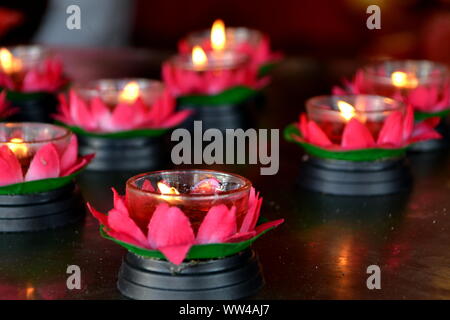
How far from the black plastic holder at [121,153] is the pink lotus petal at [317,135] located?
331 mm

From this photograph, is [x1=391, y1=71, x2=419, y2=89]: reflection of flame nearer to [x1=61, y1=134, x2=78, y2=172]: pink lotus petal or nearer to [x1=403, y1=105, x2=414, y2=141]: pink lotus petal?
[x1=403, y1=105, x2=414, y2=141]: pink lotus petal

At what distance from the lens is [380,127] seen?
1.54m

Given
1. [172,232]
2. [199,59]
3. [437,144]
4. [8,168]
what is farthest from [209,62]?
[172,232]

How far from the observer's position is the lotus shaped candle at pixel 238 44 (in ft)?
7.86

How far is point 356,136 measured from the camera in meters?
1.50

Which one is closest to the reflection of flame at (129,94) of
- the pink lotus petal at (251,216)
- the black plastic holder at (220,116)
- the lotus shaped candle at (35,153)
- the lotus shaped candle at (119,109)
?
the lotus shaped candle at (119,109)

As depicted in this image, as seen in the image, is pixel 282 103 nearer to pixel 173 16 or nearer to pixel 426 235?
pixel 426 235

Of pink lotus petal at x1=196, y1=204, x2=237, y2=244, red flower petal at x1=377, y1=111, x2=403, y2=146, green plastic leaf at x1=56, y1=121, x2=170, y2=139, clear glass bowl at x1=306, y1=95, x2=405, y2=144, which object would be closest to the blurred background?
green plastic leaf at x1=56, y1=121, x2=170, y2=139

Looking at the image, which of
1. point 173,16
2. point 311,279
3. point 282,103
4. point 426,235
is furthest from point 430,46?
point 311,279

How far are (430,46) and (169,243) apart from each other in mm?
2636

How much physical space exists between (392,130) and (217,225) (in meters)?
0.56

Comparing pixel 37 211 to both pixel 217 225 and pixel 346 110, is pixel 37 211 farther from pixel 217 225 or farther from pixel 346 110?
pixel 346 110

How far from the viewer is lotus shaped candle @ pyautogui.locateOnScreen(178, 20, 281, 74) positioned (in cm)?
240

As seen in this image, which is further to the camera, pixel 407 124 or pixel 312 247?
pixel 407 124
